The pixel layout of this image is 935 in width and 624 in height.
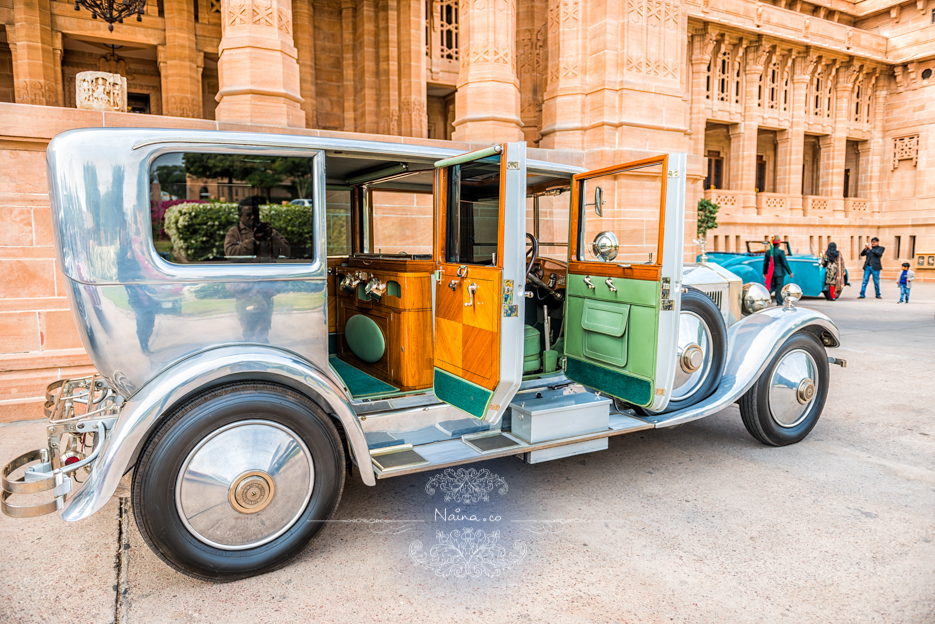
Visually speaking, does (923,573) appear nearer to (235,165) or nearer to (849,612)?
(849,612)

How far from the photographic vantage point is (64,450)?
2.88 metres

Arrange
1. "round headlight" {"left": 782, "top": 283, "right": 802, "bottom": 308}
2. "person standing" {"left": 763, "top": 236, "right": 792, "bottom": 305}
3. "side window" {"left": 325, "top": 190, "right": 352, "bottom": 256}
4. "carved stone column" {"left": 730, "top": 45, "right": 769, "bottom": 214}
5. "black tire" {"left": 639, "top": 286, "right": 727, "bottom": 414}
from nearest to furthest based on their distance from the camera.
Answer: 1. "black tire" {"left": 639, "top": 286, "right": 727, "bottom": 414}
2. "side window" {"left": 325, "top": 190, "right": 352, "bottom": 256}
3. "round headlight" {"left": 782, "top": 283, "right": 802, "bottom": 308}
4. "person standing" {"left": 763, "top": 236, "right": 792, "bottom": 305}
5. "carved stone column" {"left": 730, "top": 45, "right": 769, "bottom": 214}

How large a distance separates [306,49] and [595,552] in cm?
1400

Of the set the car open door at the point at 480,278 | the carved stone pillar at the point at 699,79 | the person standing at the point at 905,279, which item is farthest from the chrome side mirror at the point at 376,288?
the carved stone pillar at the point at 699,79

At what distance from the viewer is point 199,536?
256cm

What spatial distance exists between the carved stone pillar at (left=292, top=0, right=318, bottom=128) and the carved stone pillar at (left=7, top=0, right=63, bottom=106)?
6.15 metres

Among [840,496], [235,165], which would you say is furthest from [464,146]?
[840,496]

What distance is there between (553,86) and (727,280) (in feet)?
18.3

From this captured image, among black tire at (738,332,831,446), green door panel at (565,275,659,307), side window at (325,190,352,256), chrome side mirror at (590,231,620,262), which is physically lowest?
black tire at (738,332,831,446)

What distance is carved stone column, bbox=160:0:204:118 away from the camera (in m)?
14.9

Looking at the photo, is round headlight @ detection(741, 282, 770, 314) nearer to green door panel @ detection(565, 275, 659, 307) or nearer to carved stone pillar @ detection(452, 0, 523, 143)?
green door panel @ detection(565, 275, 659, 307)

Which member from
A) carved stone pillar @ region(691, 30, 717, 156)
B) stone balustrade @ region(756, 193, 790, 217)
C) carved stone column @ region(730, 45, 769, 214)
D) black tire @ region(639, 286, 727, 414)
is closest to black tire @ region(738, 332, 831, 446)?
black tire @ region(639, 286, 727, 414)

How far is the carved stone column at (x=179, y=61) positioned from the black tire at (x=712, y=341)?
14935 mm

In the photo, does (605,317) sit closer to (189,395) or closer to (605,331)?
(605,331)
